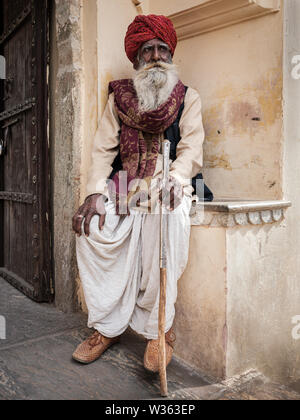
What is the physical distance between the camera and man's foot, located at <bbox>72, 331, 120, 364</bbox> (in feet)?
6.28

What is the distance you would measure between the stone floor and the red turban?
1795mm

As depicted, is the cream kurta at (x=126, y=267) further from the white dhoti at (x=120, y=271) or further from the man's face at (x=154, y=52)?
the man's face at (x=154, y=52)

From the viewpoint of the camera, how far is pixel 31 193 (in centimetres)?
297

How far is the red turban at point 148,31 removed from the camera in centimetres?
218

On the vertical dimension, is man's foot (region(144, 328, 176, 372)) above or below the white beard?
below

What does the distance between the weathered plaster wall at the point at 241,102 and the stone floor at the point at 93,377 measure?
1.09m

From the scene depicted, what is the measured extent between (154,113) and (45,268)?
1.50m

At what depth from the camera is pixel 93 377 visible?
1778mm

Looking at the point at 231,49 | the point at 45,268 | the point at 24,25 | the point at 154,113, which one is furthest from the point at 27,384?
the point at 24,25

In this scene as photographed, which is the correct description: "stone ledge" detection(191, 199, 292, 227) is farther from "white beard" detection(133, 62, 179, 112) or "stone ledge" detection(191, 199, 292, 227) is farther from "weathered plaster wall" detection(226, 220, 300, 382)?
"white beard" detection(133, 62, 179, 112)

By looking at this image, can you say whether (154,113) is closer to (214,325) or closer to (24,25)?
(214,325)

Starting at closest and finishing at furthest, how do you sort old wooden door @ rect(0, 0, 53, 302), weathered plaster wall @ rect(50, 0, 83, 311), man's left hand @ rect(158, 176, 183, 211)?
man's left hand @ rect(158, 176, 183, 211) → weathered plaster wall @ rect(50, 0, 83, 311) → old wooden door @ rect(0, 0, 53, 302)

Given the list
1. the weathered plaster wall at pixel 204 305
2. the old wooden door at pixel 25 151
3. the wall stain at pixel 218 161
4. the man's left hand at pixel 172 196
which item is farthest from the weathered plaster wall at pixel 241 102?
the old wooden door at pixel 25 151

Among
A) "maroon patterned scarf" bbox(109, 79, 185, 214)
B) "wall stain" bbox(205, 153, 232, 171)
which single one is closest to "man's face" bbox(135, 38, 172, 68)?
"maroon patterned scarf" bbox(109, 79, 185, 214)
